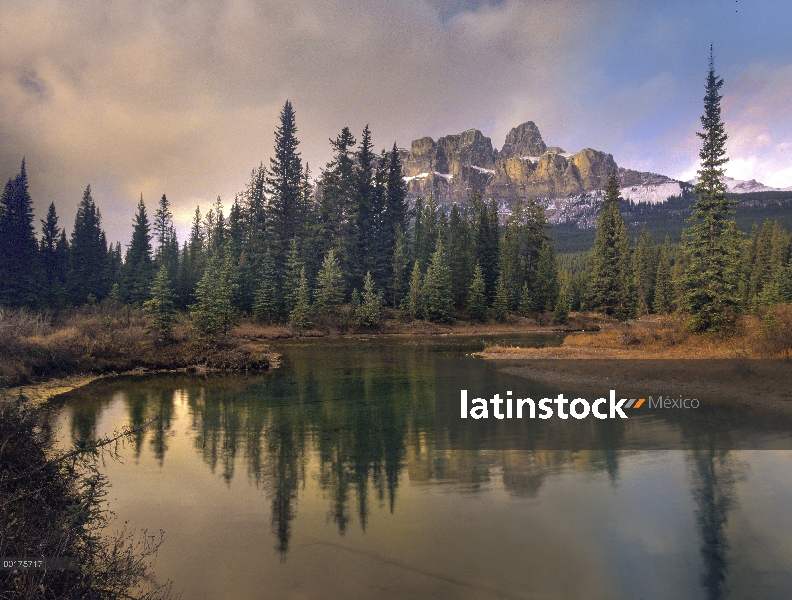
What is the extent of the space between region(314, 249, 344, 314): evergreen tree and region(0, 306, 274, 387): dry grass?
89.6ft

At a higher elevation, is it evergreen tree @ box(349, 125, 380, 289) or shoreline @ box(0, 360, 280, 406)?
evergreen tree @ box(349, 125, 380, 289)

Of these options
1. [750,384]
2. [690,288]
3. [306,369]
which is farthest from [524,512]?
[690,288]

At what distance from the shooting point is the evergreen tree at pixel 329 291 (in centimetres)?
6406

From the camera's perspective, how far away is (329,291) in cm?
6419

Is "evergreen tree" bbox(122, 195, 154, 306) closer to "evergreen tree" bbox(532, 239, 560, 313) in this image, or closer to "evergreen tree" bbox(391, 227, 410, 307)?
"evergreen tree" bbox(391, 227, 410, 307)

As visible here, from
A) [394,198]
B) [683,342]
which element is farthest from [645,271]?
[683,342]

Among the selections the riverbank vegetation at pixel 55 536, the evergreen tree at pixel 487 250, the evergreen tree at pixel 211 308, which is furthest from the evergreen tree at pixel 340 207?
the riverbank vegetation at pixel 55 536

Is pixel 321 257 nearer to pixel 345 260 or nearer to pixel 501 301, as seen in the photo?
pixel 345 260

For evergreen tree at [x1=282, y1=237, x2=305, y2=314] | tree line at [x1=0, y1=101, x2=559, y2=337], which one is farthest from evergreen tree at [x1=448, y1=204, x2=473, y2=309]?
evergreen tree at [x1=282, y1=237, x2=305, y2=314]

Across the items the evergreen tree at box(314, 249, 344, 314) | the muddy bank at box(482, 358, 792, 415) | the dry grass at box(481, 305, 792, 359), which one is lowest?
the muddy bank at box(482, 358, 792, 415)

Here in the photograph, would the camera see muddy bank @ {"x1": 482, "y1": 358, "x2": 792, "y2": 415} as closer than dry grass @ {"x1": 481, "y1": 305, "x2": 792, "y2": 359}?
Yes

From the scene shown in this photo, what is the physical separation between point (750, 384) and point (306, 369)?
76.3ft

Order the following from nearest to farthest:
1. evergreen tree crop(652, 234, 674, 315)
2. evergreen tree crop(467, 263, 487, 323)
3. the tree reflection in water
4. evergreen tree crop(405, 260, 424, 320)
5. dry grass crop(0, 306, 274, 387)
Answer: the tree reflection in water
dry grass crop(0, 306, 274, 387)
evergreen tree crop(405, 260, 424, 320)
evergreen tree crop(467, 263, 487, 323)
evergreen tree crop(652, 234, 674, 315)

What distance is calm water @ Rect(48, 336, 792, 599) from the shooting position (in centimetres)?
781
